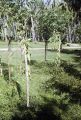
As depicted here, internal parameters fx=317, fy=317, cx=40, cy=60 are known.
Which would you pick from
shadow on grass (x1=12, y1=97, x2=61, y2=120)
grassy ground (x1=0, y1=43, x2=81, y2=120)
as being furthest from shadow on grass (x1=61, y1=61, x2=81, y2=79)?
shadow on grass (x1=12, y1=97, x2=61, y2=120)

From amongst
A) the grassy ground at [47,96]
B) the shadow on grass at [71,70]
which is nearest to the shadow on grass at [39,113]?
the grassy ground at [47,96]

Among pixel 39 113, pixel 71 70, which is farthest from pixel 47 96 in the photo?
pixel 71 70

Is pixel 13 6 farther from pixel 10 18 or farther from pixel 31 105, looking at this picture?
pixel 31 105

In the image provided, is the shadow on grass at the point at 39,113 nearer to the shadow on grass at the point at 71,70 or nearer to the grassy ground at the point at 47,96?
the grassy ground at the point at 47,96

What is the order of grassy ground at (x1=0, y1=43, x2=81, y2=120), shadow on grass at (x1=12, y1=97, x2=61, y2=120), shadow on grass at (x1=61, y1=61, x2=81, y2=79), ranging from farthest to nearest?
shadow on grass at (x1=61, y1=61, x2=81, y2=79), grassy ground at (x1=0, y1=43, x2=81, y2=120), shadow on grass at (x1=12, y1=97, x2=61, y2=120)

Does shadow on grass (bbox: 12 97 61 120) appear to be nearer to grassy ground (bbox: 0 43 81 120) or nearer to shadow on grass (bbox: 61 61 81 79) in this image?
grassy ground (bbox: 0 43 81 120)

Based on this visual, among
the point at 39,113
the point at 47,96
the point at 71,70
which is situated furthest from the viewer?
the point at 71,70

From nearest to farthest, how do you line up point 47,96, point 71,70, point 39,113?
point 39,113 < point 47,96 < point 71,70

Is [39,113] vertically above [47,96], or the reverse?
[47,96]

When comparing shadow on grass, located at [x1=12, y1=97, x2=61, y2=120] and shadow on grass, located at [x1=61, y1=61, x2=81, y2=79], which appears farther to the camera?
shadow on grass, located at [x1=61, y1=61, x2=81, y2=79]

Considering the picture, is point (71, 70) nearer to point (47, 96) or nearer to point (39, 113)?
point (47, 96)

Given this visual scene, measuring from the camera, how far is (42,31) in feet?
199

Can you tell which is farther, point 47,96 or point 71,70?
point 71,70

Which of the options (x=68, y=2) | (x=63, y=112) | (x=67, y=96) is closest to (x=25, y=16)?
(x=67, y=96)
